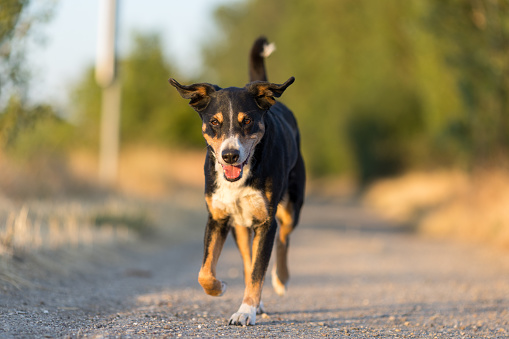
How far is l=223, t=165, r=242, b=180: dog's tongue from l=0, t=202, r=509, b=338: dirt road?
1.11m

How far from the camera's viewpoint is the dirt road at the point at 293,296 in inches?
210

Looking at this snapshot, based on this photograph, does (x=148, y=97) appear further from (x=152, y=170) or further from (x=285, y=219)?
(x=285, y=219)

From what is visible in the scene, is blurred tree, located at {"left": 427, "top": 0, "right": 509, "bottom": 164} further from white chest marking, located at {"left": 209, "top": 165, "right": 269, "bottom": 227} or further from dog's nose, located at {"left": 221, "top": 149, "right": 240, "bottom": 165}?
dog's nose, located at {"left": 221, "top": 149, "right": 240, "bottom": 165}

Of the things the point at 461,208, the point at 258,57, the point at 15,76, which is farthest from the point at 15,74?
the point at 461,208

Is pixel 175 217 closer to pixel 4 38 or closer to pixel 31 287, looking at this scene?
pixel 4 38

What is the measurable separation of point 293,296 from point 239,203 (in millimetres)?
2406

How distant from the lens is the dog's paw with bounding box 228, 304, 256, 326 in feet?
17.8

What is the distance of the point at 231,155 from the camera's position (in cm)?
529

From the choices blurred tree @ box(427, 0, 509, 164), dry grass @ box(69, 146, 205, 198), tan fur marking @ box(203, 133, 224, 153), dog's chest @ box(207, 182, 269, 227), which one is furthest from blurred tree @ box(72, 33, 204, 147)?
tan fur marking @ box(203, 133, 224, 153)

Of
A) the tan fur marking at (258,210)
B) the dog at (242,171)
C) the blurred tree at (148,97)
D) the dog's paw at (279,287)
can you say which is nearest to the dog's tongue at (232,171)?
the dog at (242,171)

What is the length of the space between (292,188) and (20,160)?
29.5 ft

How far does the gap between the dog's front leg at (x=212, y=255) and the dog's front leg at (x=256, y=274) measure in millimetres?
256

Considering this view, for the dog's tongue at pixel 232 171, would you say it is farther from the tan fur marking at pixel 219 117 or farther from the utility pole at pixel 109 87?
the utility pole at pixel 109 87

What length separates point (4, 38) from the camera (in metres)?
10.1
